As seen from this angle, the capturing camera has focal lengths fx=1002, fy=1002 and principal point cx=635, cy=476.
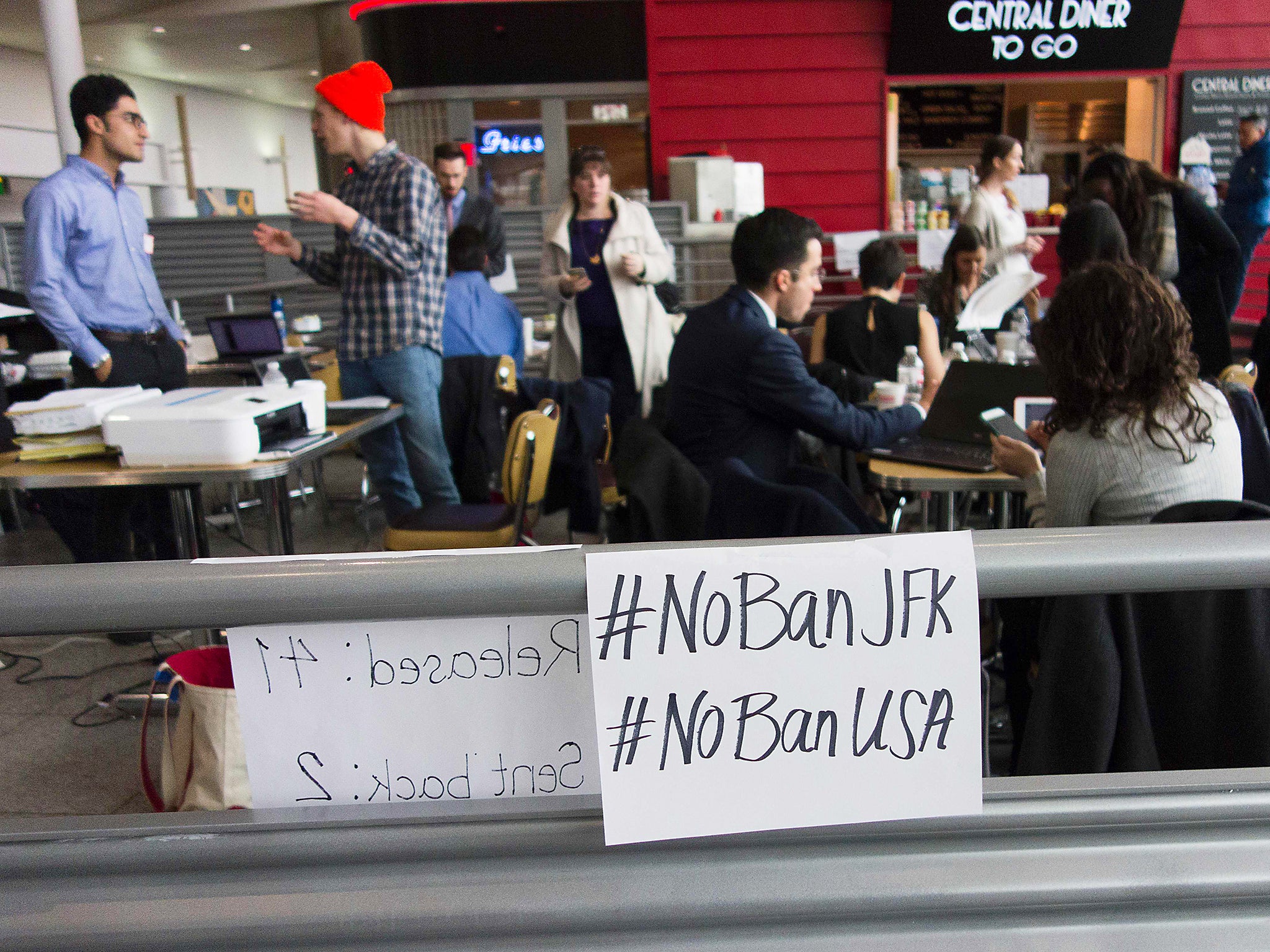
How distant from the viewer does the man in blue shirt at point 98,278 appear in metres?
2.91

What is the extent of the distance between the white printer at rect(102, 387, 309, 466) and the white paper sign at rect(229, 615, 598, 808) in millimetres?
1711

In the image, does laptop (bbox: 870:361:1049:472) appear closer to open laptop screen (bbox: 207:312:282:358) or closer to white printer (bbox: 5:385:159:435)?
white printer (bbox: 5:385:159:435)

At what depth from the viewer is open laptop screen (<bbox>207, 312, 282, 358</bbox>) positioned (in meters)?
4.60

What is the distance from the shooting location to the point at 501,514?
3055mm

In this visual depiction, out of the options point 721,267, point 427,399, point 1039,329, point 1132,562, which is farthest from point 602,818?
point 721,267

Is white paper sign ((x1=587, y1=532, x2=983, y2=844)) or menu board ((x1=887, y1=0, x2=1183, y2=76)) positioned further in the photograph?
menu board ((x1=887, y1=0, x2=1183, y2=76))

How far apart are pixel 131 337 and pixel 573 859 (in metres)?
3.00

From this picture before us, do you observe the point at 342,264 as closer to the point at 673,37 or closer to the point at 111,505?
the point at 111,505

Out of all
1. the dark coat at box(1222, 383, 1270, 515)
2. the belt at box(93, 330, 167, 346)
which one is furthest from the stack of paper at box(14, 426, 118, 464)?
the dark coat at box(1222, 383, 1270, 515)

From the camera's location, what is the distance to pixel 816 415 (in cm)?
250

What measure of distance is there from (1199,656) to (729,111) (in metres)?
6.34

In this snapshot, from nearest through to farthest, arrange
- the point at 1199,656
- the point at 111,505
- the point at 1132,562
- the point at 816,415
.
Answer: the point at 1132,562 < the point at 1199,656 < the point at 816,415 < the point at 111,505

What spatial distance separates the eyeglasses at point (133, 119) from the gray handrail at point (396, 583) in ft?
9.47

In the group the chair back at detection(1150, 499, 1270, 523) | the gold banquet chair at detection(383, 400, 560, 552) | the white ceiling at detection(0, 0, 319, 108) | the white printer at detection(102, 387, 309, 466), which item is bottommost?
the gold banquet chair at detection(383, 400, 560, 552)
